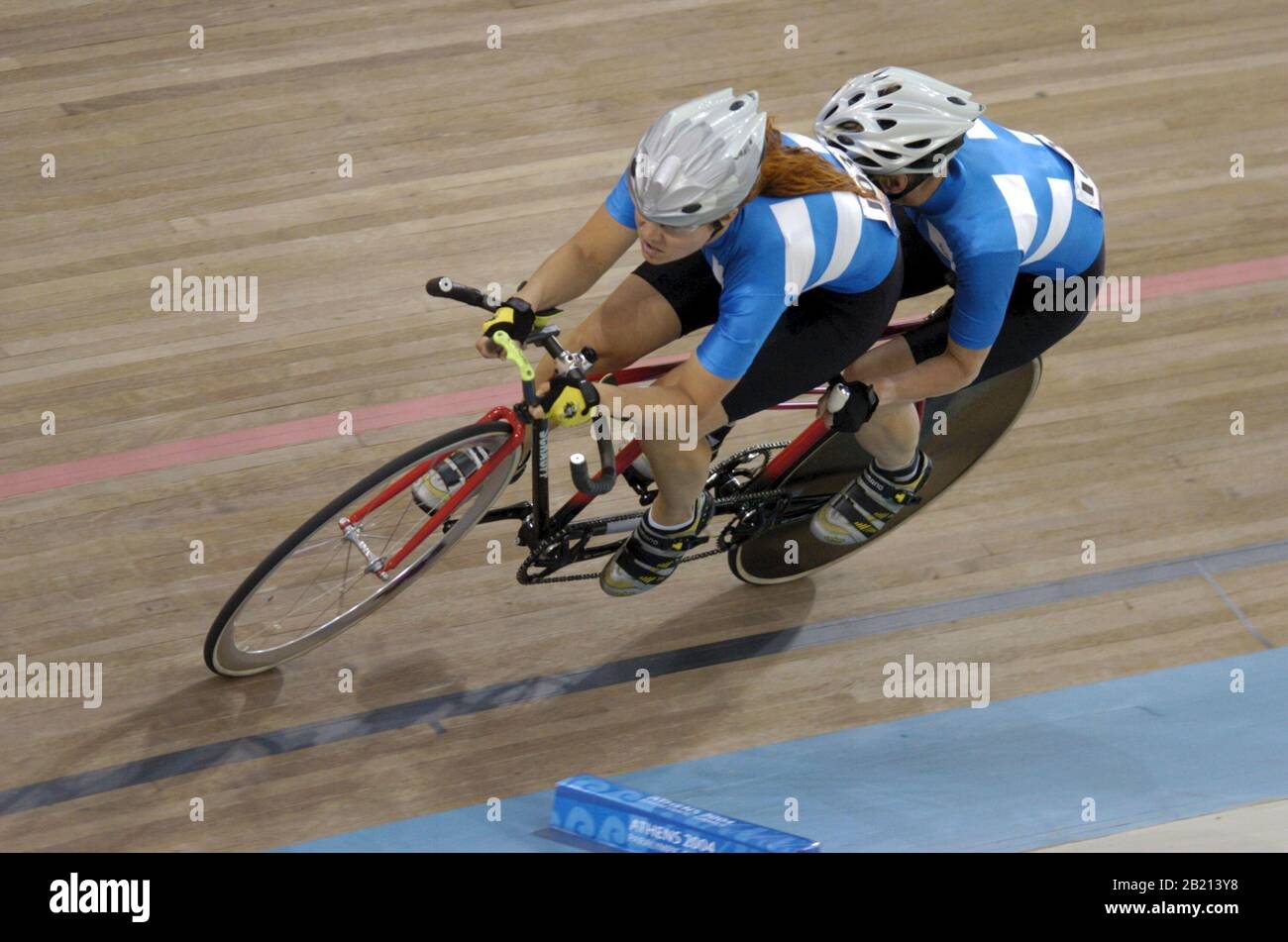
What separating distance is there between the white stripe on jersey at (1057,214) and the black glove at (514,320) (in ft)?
3.32

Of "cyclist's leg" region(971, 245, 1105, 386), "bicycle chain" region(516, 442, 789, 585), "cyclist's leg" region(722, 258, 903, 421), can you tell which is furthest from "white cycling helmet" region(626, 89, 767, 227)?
"bicycle chain" region(516, 442, 789, 585)

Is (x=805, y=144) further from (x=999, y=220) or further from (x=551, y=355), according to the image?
(x=551, y=355)

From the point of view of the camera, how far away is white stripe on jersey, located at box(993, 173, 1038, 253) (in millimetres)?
3098

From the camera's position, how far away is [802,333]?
10.5 ft

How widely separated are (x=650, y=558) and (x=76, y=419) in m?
1.70

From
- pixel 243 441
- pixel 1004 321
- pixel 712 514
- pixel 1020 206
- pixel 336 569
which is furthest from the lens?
pixel 243 441

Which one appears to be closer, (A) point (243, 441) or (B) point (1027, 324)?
(B) point (1027, 324)

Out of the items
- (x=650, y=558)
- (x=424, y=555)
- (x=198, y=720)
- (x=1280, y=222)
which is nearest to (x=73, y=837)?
(x=198, y=720)

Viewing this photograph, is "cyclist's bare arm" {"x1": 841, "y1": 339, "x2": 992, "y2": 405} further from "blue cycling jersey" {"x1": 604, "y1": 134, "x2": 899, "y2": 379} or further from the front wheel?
the front wheel

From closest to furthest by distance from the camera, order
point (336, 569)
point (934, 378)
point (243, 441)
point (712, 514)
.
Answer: point (934, 378) → point (336, 569) → point (712, 514) → point (243, 441)

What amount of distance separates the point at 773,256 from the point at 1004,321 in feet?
2.50

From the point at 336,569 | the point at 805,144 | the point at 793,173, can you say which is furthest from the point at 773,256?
the point at 336,569

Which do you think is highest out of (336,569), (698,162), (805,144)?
(805,144)

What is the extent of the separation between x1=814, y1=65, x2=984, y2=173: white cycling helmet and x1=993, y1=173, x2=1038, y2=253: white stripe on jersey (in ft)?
0.46
